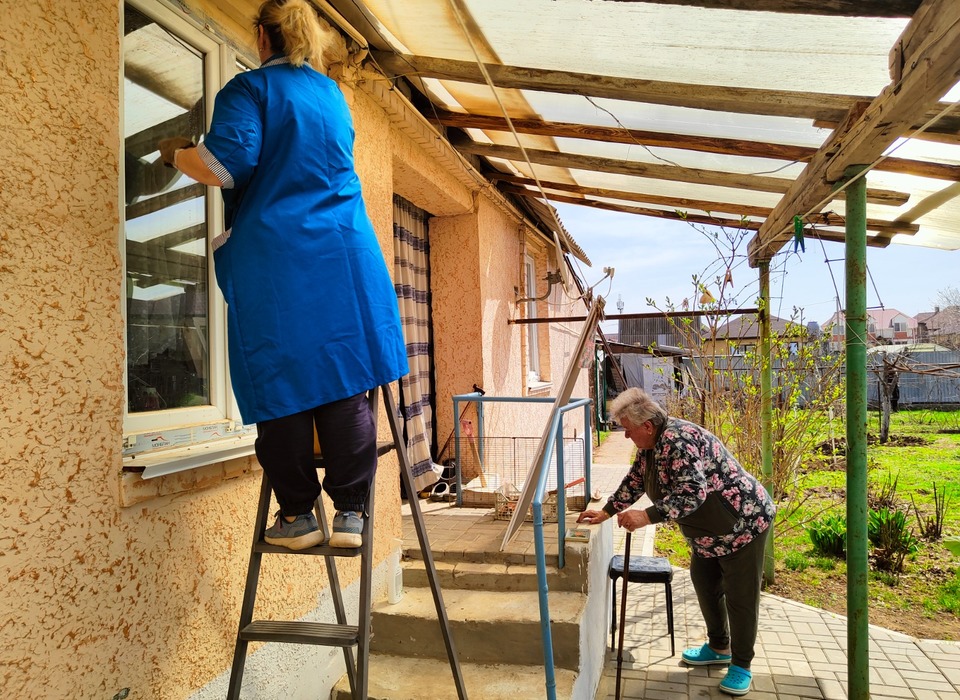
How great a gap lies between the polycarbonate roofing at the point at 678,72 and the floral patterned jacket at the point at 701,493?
1.72 m

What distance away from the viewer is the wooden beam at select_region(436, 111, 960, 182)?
321 cm

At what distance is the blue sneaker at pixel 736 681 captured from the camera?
362 centimetres

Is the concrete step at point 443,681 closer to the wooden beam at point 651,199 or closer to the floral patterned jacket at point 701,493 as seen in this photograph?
the floral patterned jacket at point 701,493

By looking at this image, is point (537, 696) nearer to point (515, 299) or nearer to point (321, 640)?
point (321, 640)

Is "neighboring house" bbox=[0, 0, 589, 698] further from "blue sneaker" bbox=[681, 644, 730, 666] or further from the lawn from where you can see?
the lawn

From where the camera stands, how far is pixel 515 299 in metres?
7.42

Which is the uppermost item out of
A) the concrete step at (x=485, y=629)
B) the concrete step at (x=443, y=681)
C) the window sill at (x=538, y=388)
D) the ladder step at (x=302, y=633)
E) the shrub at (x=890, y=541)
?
the window sill at (x=538, y=388)

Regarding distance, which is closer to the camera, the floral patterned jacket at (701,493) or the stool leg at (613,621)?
the floral patterned jacket at (701,493)

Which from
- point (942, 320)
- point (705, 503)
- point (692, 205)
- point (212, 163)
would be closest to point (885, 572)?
point (705, 503)

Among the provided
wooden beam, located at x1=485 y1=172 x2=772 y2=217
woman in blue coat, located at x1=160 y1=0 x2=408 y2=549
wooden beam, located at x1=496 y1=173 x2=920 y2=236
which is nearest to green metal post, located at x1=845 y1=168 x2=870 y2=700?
wooden beam, located at x1=496 y1=173 x2=920 y2=236

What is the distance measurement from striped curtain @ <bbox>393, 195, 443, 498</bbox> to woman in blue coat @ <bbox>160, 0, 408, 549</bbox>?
3.19 m

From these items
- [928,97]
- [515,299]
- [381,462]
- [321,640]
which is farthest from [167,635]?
[515,299]

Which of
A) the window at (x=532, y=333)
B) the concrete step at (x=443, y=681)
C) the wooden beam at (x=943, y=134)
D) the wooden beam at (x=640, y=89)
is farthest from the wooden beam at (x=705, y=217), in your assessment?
the concrete step at (x=443, y=681)

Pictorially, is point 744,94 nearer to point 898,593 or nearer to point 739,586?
point 739,586
